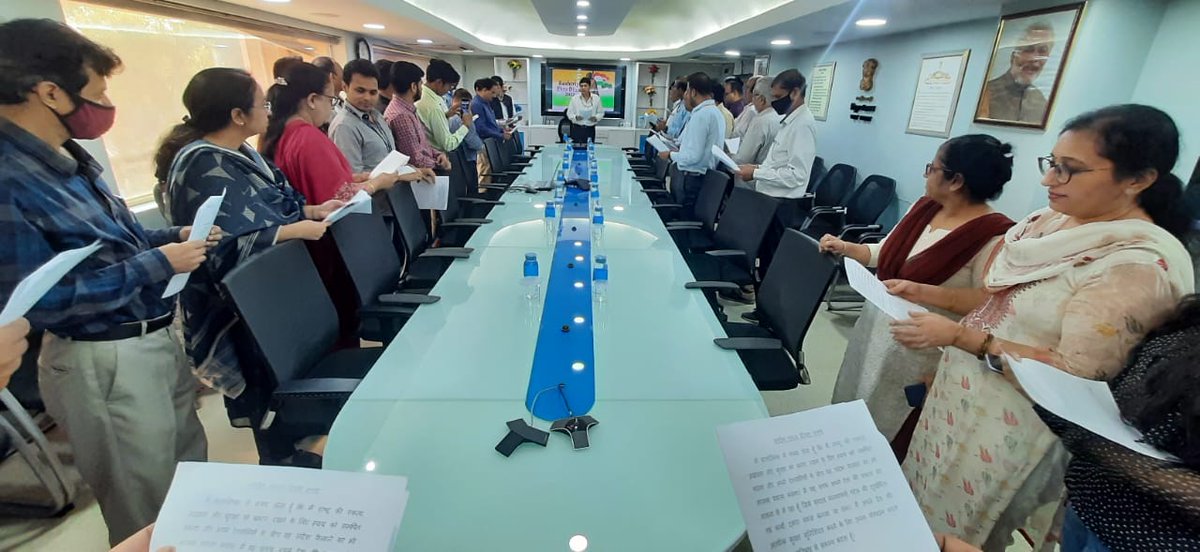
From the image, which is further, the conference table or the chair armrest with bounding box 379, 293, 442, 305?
the chair armrest with bounding box 379, 293, 442, 305

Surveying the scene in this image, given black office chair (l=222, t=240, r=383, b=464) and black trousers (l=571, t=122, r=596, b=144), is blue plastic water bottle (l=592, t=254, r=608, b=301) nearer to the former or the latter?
black office chair (l=222, t=240, r=383, b=464)

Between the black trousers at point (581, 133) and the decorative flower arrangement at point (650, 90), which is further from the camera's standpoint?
the decorative flower arrangement at point (650, 90)

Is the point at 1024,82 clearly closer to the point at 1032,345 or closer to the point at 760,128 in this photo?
the point at 760,128

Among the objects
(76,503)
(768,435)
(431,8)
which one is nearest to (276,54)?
(431,8)

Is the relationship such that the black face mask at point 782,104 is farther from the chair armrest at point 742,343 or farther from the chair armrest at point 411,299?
the chair armrest at point 411,299

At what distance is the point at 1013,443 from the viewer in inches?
45.4

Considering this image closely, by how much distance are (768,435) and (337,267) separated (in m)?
2.18

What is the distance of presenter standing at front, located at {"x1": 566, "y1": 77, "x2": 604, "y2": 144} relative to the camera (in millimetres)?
7375

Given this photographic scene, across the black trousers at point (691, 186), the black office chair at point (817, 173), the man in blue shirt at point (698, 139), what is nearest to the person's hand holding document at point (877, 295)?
the man in blue shirt at point (698, 139)

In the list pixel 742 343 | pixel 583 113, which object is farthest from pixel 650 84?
pixel 742 343

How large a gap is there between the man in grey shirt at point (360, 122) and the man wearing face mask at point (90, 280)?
1456mm

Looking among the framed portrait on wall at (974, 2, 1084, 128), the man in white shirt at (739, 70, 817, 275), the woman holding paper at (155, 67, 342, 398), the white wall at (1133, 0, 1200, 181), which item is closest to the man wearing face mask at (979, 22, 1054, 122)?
the framed portrait on wall at (974, 2, 1084, 128)

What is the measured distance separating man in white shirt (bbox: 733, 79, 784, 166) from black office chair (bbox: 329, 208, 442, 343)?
8.84 ft

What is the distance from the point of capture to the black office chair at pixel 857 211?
387 centimetres
